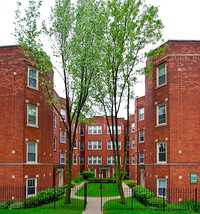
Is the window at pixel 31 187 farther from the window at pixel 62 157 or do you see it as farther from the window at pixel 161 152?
the window at pixel 62 157

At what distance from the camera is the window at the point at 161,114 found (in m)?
22.4

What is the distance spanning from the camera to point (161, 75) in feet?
75.2

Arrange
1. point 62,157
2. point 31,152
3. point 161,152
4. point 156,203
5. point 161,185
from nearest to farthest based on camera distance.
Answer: point 156,203, point 161,185, point 161,152, point 31,152, point 62,157

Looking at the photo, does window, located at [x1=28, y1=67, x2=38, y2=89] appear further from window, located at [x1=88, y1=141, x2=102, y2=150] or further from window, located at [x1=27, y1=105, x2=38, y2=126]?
window, located at [x1=88, y1=141, x2=102, y2=150]

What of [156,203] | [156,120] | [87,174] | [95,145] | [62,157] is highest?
[156,120]

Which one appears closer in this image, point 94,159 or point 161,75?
point 161,75

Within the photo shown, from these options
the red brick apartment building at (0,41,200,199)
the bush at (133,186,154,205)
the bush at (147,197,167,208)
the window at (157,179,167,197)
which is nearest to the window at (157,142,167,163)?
the red brick apartment building at (0,41,200,199)

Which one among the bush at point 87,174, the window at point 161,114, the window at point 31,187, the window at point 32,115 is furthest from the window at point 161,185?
the bush at point 87,174

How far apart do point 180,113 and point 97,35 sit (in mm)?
8493

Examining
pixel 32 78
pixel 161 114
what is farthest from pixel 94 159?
pixel 32 78

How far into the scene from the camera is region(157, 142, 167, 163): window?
22.0 meters

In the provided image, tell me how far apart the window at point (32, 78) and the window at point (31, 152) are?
467cm

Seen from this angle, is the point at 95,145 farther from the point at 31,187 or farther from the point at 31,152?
the point at 31,187

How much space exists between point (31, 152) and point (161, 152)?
10381 mm
